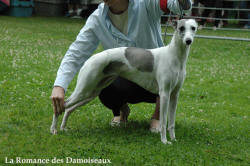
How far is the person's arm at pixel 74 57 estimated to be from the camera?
12.6 feet

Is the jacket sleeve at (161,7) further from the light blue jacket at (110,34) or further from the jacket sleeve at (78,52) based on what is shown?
the jacket sleeve at (78,52)

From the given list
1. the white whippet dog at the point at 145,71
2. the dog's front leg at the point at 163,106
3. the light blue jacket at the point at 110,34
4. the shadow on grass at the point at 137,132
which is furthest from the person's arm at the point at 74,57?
the dog's front leg at the point at 163,106

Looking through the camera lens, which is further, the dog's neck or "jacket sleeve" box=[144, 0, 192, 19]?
"jacket sleeve" box=[144, 0, 192, 19]

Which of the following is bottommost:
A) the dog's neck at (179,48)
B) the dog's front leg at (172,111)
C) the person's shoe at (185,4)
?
the dog's front leg at (172,111)

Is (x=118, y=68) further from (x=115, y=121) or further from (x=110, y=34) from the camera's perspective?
(x=115, y=121)

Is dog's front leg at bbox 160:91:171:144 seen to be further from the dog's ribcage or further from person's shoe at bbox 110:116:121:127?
person's shoe at bbox 110:116:121:127

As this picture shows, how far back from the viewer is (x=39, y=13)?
2512 centimetres

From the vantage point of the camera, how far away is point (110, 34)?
4.15 metres

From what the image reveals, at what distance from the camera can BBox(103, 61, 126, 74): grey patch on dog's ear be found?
146 inches

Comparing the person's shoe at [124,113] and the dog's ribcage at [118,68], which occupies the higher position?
the dog's ribcage at [118,68]

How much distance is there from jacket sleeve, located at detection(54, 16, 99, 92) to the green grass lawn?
2.21 ft

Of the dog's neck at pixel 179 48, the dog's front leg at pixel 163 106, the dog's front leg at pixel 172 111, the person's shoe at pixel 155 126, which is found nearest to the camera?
the dog's neck at pixel 179 48

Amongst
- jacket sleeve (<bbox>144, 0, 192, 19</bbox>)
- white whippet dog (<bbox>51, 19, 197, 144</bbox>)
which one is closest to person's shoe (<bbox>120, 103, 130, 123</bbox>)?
white whippet dog (<bbox>51, 19, 197, 144</bbox>)

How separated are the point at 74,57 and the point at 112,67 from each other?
57cm
